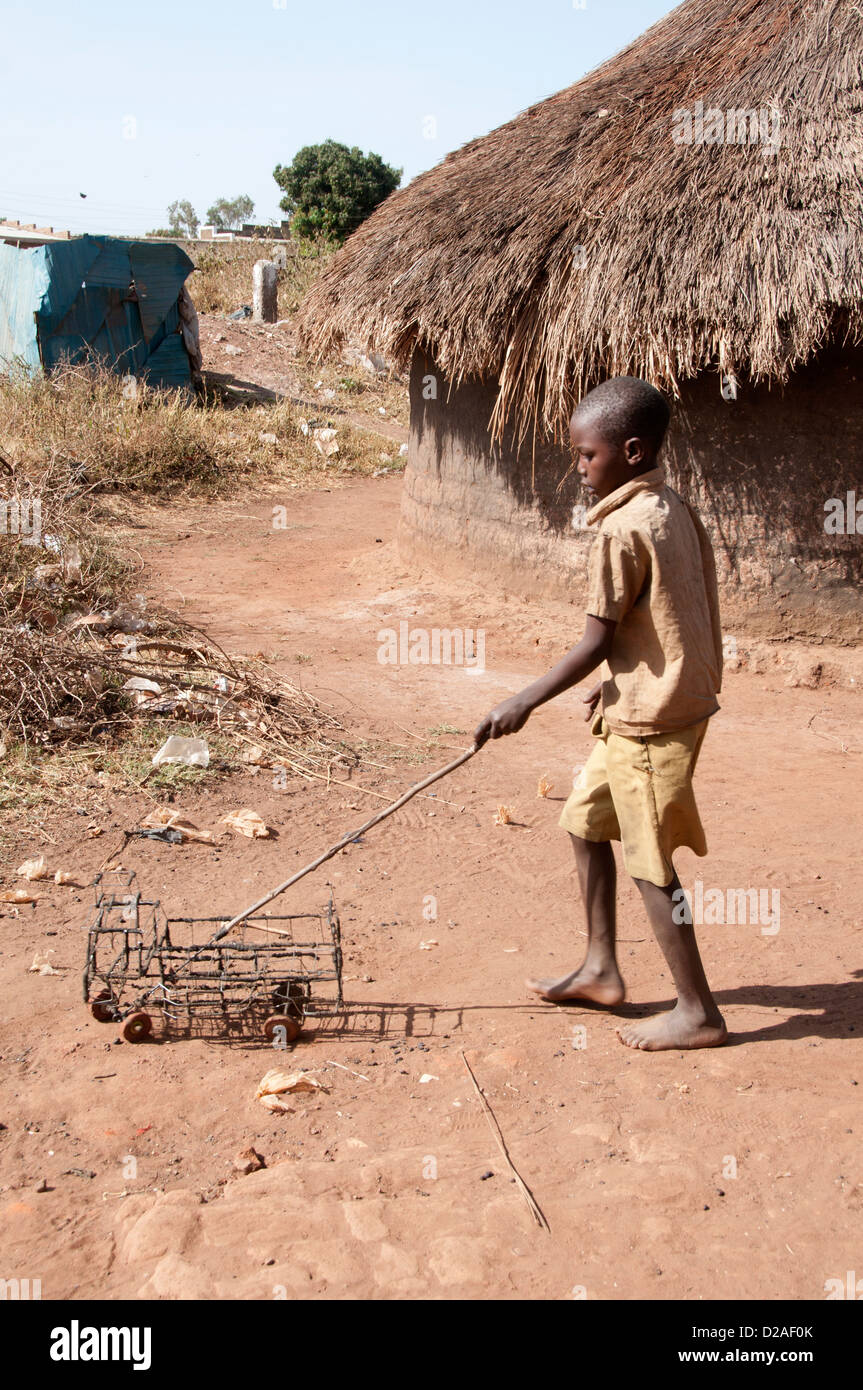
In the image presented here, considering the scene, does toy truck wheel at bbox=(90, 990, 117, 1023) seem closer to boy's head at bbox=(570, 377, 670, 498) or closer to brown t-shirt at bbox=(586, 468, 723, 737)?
brown t-shirt at bbox=(586, 468, 723, 737)

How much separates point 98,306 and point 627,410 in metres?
12.3

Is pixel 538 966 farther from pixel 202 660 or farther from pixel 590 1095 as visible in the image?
pixel 202 660

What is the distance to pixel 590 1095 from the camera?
2564 millimetres

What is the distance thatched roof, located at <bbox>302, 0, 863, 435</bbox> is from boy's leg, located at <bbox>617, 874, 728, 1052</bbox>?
369cm

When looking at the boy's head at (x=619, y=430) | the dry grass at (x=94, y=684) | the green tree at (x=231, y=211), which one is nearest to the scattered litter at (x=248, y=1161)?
the boy's head at (x=619, y=430)

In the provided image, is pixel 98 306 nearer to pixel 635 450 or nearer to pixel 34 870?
pixel 34 870

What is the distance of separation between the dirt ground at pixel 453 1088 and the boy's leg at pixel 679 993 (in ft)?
0.16

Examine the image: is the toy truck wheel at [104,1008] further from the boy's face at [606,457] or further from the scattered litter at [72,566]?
the scattered litter at [72,566]

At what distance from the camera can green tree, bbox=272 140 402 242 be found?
89.5 ft

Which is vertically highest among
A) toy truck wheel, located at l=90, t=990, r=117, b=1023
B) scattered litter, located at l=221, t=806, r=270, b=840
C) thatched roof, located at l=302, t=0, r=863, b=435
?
thatched roof, located at l=302, t=0, r=863, b=435

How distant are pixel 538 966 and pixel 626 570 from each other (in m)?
1.29

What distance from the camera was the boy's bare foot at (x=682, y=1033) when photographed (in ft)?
8.90

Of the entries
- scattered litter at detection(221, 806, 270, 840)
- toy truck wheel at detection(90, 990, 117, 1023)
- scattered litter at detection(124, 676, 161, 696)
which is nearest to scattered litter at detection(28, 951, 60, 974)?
toy truck wheel at detection(90, 990, 117, 1023)
